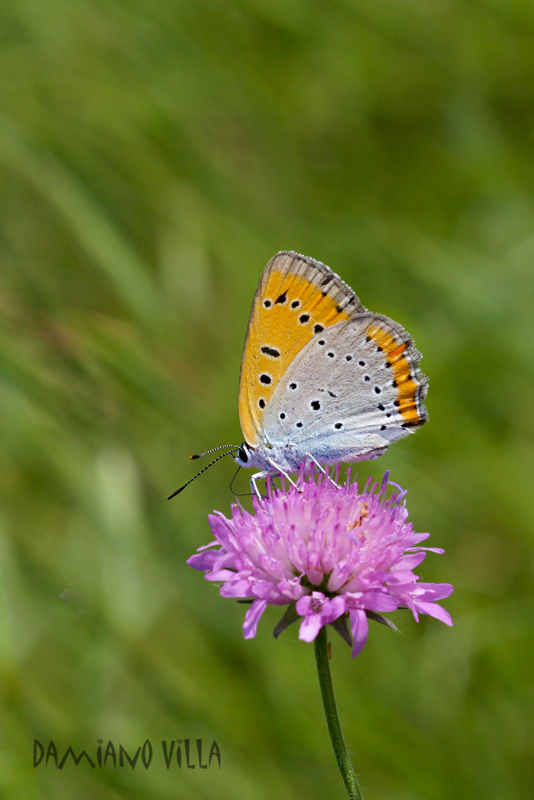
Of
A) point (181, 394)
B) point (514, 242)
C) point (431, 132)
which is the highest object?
point (431, 132)

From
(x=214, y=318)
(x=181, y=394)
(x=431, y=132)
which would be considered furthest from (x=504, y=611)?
(x=431, y=132)

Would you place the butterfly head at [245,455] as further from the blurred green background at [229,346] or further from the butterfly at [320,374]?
the blurred green background at [229,346]

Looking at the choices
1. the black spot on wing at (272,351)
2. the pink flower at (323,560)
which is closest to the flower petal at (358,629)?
the pink flower at (323,560)

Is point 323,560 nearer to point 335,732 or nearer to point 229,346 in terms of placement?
point 335,732

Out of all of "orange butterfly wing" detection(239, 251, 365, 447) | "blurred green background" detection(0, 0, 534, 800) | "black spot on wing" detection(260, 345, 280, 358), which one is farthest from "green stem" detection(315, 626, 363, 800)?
"blurred green background" detection(0, 0, 534, 800)

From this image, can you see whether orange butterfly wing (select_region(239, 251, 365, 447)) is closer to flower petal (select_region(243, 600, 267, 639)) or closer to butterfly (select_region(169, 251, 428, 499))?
butterfly (select_region(169, 251, 428, 499))

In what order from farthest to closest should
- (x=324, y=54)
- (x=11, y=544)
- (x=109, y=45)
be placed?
(x=324, y=54) → (x=109, y=45) → (x=11, y=544)

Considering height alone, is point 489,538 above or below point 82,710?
above

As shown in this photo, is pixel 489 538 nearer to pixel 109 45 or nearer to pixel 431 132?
pixel 431 132
